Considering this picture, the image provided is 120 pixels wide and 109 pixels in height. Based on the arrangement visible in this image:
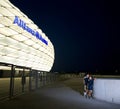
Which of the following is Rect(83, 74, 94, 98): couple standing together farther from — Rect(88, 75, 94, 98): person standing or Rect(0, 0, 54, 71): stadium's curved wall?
Rect(0, 0, 54, 71): stadium's curved wall

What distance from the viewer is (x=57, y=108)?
10758mm

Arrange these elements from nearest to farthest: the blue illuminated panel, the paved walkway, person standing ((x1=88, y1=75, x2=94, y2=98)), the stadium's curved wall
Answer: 1. the paved walkway
2. person standing ((x1=88, y1=75, x2=94, y2=98))
3. the stadium's curved wall
4. the blue illuminated panel

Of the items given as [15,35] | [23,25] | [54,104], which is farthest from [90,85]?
[23,25]

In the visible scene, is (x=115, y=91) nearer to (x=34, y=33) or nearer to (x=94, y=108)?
(x=94, y=108)

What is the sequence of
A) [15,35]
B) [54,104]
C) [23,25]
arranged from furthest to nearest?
1. [23,25]
2. [15,35]
3. [54,104]

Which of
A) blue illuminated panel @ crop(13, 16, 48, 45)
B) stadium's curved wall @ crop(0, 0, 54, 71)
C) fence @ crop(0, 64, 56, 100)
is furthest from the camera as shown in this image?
blue illuminated panel @ crop(13, 16, 48, 45)

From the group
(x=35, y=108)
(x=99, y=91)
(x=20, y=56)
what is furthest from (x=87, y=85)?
(x=20, y=56)

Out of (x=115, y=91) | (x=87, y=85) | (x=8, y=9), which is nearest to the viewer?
(x=115, y=91)

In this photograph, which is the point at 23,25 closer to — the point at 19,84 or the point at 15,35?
the point at 15,35

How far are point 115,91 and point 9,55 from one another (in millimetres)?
21245

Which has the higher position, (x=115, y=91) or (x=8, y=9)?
(x=8, y=9)

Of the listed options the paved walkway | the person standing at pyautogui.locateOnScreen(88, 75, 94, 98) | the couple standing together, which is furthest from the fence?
the person standing at pyautogui.locateOnScreen(88, 75, 94, 98)

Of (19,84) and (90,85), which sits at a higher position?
(90,85)

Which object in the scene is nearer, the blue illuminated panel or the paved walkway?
the paved walkway
